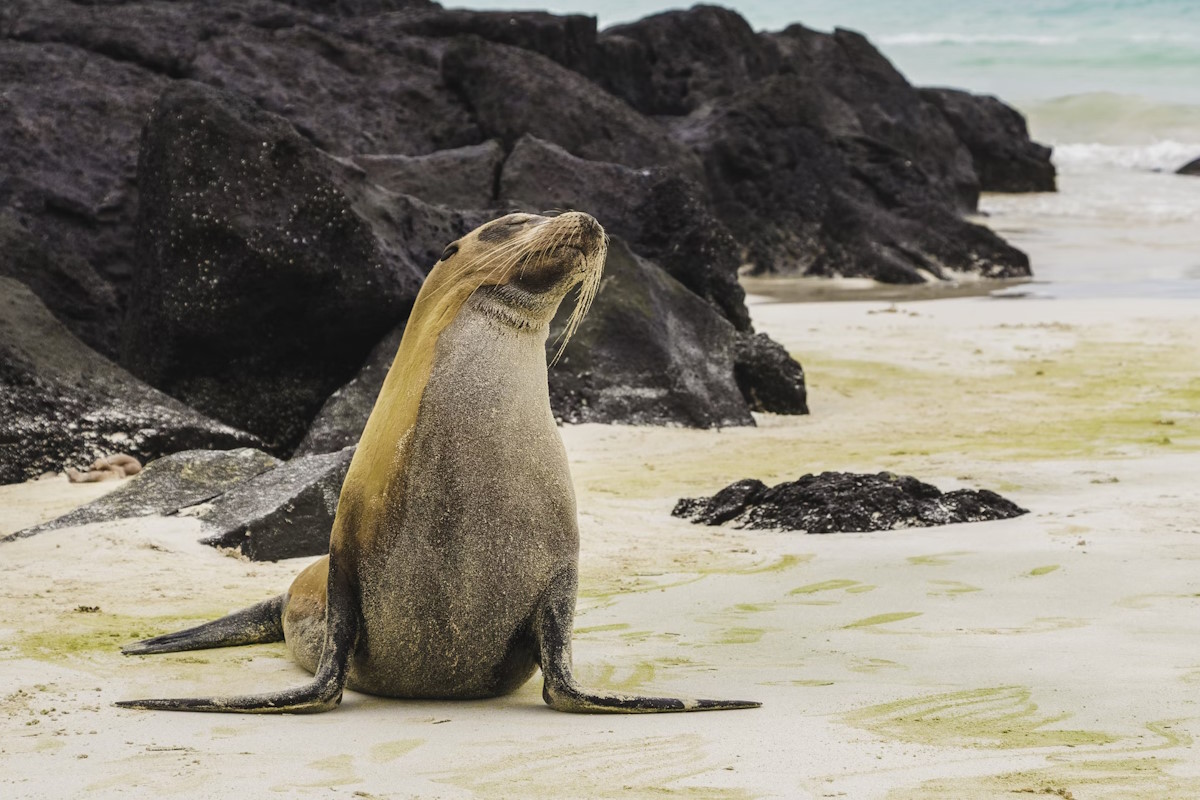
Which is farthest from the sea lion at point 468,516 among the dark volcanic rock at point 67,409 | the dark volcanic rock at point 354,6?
the dark volcanic rock at point 354,6

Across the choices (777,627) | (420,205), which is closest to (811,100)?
(420,205)

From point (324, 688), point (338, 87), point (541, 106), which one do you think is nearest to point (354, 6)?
point (338, 87)

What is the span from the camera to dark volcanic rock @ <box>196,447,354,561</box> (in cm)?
598

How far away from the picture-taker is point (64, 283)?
9867 mm

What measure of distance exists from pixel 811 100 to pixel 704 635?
59.7 feet

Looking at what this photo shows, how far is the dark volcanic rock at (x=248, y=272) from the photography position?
887 centimetres

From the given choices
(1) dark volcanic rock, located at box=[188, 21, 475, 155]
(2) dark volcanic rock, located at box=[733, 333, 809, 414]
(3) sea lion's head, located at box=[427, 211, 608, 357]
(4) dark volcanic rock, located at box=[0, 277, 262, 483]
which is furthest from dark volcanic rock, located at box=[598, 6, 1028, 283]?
(3) sea lion's head, located at box=[427, 211, 608, 357]

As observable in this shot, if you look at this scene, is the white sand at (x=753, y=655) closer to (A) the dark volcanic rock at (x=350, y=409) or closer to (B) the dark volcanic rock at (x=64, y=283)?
→ (A) the dark volcanic rock at (x=350, y=409)

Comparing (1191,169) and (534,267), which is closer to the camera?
(534,267)

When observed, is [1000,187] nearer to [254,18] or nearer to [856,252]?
[856,252]

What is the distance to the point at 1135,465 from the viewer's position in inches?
296

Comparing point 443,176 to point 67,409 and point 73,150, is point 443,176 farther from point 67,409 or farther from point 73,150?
point 67,409

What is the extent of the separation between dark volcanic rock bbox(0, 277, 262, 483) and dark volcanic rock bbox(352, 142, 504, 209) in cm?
419

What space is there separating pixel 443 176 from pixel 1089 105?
47.1 meters
